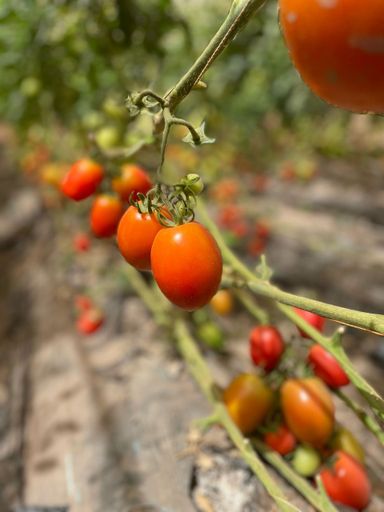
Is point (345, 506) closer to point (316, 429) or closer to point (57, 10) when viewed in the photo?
point (316, 429)

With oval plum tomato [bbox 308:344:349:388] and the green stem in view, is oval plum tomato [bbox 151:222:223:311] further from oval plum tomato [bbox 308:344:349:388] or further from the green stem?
oval plum tomato [bbox 308:344:349:388]

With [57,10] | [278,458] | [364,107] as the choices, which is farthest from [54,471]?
[57,10]

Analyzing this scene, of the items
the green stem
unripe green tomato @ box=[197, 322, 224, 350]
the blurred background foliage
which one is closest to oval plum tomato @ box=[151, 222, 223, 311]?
the green stem

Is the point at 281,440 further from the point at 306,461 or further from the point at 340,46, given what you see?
the point at 340,46

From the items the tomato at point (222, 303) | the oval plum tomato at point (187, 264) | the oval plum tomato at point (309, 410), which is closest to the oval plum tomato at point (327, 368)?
the oval plum tomato at point (309, 410)

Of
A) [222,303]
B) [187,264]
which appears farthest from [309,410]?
[222,303]

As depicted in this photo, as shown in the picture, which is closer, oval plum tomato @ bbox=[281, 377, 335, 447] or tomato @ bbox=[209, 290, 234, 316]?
oval plum tomato @ bbox=[281, 377, 335, 447]

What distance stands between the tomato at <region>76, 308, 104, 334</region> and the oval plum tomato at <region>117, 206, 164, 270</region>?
1.30 meters

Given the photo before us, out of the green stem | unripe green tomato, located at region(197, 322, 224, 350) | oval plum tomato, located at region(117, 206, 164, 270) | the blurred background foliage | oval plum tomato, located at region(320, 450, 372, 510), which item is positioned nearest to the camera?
the green stem

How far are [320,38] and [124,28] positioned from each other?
115 cm

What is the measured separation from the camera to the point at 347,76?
381mm

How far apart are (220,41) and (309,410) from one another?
0.73 m

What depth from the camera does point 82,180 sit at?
0.97m

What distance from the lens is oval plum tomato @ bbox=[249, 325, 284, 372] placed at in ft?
3.30
